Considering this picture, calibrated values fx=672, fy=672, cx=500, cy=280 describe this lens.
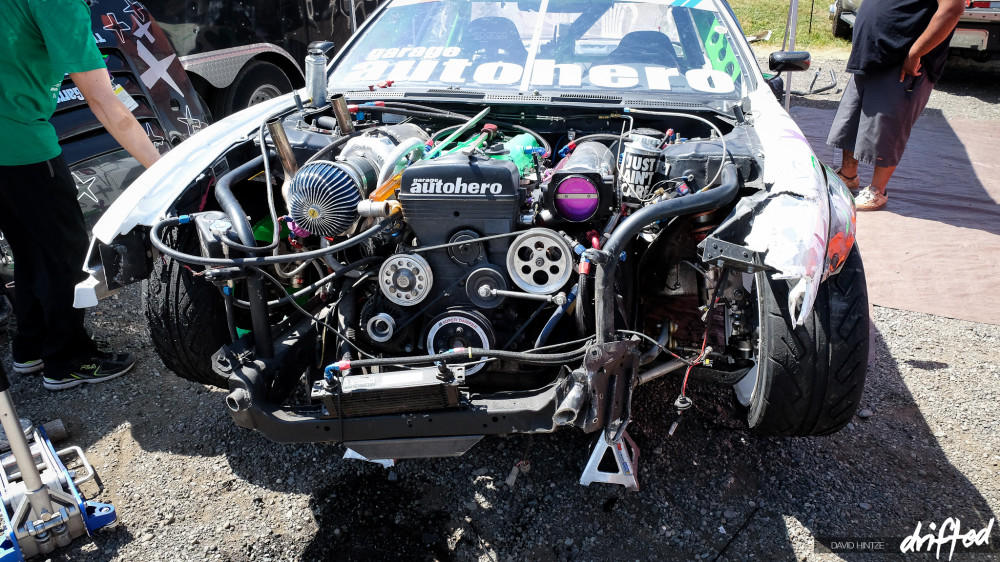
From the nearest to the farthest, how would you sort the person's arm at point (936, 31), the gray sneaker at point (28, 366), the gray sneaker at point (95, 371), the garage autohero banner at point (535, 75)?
the garage autohero banner at point (535, 75) < the gray sneaker at point (95, 371) < the gray sneaker at point (28, 366) < the person's arm at point (936, 31)

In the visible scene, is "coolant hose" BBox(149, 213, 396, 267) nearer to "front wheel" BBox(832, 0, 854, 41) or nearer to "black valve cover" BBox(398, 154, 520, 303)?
"black valve cover" BBox(398, 154, 520, 303)

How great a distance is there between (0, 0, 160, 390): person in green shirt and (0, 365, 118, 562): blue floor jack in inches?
38.7

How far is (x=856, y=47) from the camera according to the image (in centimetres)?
525

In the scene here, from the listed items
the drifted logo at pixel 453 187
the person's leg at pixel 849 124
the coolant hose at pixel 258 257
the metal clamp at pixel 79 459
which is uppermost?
the drifted logo at pixel 453 187

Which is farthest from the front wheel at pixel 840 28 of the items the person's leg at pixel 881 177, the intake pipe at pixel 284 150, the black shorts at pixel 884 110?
the intake pipe at pixel 284 150

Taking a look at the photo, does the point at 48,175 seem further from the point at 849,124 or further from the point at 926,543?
the point at 849,124

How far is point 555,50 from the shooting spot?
3.40 meters

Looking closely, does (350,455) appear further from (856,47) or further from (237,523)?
(856,47)

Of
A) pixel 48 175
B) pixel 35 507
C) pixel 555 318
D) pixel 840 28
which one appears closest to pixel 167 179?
pixel 48 175

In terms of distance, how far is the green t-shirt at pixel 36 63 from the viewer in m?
2.81

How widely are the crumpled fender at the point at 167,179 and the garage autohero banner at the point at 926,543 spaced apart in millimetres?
2636

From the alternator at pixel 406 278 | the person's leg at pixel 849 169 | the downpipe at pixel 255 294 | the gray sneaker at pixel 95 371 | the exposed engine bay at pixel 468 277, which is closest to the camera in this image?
the exposed engine bay at pixel 468 277

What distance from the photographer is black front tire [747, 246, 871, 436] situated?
2219 mm

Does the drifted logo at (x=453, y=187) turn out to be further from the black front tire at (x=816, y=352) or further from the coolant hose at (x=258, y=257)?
the black front tire at (x=816, y=352)
